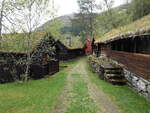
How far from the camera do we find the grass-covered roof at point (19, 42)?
11.1 meters

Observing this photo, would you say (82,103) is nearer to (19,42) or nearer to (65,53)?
(19,42)

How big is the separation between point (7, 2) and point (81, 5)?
29233 millimetres

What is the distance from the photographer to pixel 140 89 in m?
7.77

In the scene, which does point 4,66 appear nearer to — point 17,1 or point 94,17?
point 17,1

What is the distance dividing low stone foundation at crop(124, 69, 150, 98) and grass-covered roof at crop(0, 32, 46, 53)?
7264mm

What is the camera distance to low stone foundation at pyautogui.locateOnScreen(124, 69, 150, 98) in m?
7.14

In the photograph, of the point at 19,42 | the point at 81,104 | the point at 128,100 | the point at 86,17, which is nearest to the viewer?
the point at 81,104

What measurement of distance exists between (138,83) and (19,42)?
8836 millimetres

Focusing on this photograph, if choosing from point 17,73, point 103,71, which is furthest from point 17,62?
point 103,71

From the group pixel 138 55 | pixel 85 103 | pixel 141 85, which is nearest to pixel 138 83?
pixel 141 85

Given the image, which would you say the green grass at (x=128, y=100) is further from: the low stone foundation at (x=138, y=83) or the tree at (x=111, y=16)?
the tree at (x=111, y=16)

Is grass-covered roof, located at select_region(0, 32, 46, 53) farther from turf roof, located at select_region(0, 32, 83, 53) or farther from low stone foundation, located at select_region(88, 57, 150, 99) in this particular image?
low stone foundation, located at select_region(88, 57, 150, 99)

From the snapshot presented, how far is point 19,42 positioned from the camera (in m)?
12.2

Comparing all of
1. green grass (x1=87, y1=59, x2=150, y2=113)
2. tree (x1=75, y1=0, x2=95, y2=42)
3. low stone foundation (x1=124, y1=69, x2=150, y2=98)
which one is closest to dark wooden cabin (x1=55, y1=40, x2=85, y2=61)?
tree (x1=75, y1=0, x2=95, y2=42)
